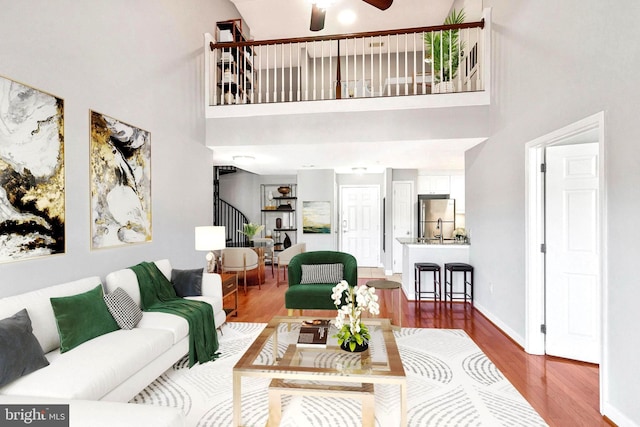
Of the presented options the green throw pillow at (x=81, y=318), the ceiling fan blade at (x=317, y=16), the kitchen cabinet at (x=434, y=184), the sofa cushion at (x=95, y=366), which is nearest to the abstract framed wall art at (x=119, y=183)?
the green throw pillow at (x=81, y=318)

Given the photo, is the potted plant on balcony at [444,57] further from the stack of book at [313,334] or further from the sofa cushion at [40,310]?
the sofa cushion at [40,310]

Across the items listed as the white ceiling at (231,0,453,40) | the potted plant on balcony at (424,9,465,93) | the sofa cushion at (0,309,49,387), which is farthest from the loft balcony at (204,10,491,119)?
the sofa cushion at (0,309,49,387)

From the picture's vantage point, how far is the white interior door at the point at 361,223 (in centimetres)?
823

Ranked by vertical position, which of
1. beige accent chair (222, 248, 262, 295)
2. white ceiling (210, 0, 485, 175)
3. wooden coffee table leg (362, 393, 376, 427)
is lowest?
wooden coffee table leg (362, 393, 376, 427)

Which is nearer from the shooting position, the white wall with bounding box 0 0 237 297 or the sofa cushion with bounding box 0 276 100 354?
the sofa cushion with bounding box 0 276 100 354

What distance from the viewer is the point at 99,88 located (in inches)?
115

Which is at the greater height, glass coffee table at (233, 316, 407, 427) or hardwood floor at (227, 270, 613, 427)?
glass coffee table at (233, 316, 407, 427)

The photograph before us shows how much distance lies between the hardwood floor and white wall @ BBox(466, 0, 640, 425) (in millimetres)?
207

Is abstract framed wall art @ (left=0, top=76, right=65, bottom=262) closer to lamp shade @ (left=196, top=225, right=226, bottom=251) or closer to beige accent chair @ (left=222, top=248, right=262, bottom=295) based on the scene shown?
lamp shade @ (left=196, top=225, right=226, bottom=251)

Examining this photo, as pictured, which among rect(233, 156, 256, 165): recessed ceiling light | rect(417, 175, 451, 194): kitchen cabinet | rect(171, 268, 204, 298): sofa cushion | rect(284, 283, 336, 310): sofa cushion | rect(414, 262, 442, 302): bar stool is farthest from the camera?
rect(417, 175, 451, 194): kitchen cabinet

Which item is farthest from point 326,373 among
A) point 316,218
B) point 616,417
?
point 316,218

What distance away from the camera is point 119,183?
10.4 feet

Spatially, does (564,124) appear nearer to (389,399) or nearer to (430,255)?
(389,399)

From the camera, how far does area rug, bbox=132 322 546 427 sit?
7.11 ft
